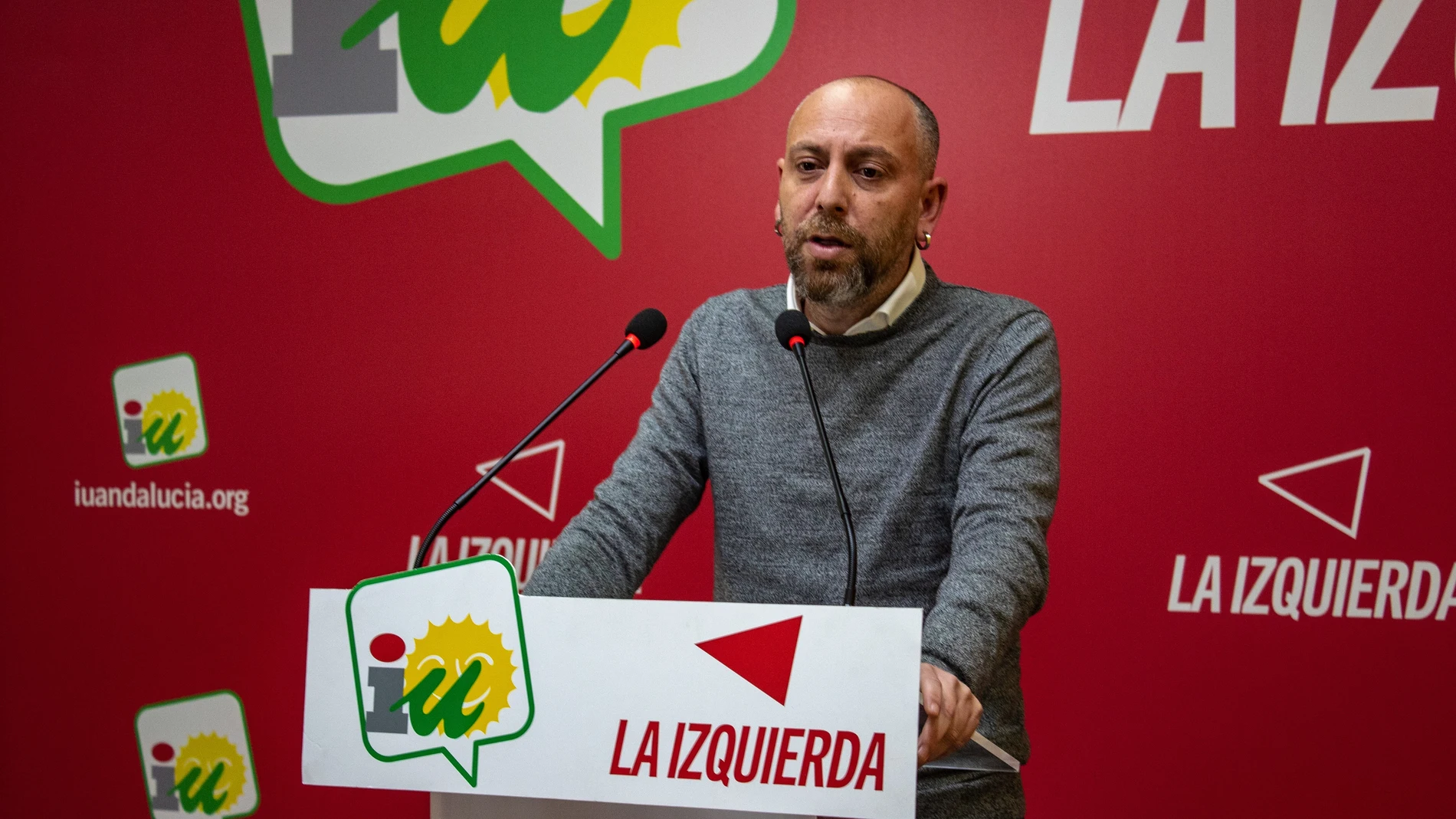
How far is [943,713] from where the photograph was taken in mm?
878

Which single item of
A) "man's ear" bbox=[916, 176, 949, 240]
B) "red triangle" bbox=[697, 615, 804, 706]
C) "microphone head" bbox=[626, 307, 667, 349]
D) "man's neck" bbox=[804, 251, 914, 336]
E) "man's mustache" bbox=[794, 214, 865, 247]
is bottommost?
"red triangle" bbox=[697, 615, 804, 706]

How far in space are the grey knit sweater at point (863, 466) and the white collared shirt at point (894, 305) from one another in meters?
0.01

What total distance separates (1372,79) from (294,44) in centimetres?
213

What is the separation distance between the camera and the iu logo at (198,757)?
2381mm

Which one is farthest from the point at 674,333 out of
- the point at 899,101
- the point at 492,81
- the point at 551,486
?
the point at 899,101

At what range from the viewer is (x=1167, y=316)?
200 centimetres

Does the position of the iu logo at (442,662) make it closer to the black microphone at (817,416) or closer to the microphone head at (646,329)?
the black microphone at (817,416)

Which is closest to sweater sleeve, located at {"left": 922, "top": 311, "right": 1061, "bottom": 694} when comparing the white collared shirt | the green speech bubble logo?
the white collared shirt

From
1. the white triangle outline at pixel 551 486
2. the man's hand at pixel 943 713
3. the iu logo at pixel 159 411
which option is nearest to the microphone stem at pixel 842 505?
the man's hand at pixel 943 713

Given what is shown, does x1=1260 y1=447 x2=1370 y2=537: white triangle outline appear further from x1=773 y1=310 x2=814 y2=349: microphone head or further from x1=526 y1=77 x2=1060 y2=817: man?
x1=773 y1=310 x2=814 y2=349: microphone head

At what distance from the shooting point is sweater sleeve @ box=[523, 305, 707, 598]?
51.3 inches

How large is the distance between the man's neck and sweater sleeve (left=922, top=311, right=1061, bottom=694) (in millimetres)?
174

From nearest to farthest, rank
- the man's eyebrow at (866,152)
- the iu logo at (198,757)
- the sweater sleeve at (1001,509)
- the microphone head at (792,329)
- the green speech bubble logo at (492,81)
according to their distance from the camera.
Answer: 1. the sweater sleeve at (1001,509)
2. the microphone head at (792,329)
3. the man's eyebrow at (866,152)
4. the green speech bubble logo at (492,81)
5. the iu logo at (198,757)

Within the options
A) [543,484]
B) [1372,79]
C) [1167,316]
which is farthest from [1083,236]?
[543,484]
